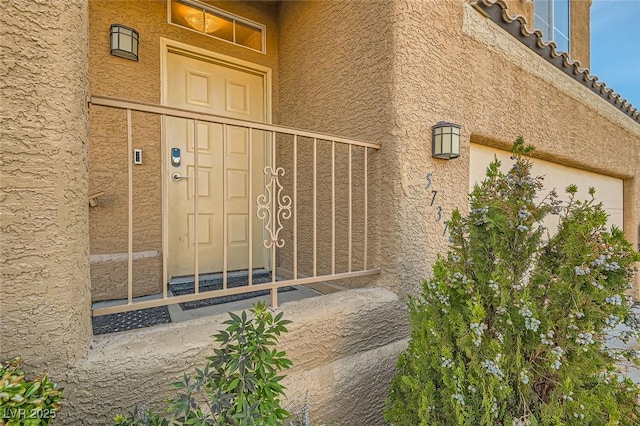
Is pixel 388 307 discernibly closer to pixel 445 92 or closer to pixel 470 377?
pixel 470 377

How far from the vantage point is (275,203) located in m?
2.36

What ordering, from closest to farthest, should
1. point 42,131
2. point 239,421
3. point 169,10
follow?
1. point 239,421
2. point 42,131
3. point 169,10

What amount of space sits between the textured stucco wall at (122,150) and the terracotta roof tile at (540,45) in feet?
9.98

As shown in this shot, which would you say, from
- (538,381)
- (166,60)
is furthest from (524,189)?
(166,60)

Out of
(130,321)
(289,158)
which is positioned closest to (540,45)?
(289,158)

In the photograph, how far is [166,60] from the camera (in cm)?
311

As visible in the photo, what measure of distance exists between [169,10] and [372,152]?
8.40 ft

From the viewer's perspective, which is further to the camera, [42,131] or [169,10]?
[169,10]

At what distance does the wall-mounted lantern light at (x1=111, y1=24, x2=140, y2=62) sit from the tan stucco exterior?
93mm

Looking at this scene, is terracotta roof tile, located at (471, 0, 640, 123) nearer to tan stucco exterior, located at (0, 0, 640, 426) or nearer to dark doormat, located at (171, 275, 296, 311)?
tan stucco exterior, located at (0, 0, 640, 426)

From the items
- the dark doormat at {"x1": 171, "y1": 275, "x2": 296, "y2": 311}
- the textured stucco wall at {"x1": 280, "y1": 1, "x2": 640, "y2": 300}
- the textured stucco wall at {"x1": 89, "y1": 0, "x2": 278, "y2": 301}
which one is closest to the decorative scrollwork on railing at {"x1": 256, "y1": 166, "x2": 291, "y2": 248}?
the dark doormat at {"x1": 171, "y1": 275, "x2": 296, "y2": 311}

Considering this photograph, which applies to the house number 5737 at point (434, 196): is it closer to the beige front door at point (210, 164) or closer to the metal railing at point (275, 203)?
the metal railing at point (275, 203)

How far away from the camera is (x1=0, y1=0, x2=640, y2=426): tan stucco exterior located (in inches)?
45.9

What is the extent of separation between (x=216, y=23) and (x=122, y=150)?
1.78m
